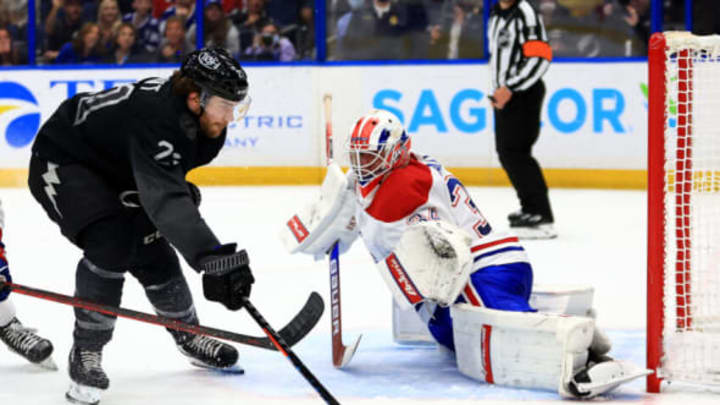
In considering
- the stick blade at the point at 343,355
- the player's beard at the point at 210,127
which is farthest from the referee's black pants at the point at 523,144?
the player's beard at the point at 210,127

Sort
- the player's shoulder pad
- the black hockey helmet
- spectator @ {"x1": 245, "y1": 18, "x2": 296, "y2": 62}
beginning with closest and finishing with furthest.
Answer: the black hockey helmet
the player's shoulder pad
spectator @ {"x1": 245, "y1": 18, "x2": 296, "y2": 62}

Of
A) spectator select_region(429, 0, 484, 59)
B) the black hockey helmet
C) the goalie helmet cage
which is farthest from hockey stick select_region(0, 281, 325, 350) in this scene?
spectator select_region(429, 0, 484, 59)

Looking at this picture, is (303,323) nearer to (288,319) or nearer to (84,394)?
(84,394)

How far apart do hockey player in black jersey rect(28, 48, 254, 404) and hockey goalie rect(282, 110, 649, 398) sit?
0.43 meters

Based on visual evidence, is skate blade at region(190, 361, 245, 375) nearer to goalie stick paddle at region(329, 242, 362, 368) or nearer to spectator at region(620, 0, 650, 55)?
goalie stick paddle at region(329, 242, 362, 368)

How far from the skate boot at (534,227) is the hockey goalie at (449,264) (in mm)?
2426

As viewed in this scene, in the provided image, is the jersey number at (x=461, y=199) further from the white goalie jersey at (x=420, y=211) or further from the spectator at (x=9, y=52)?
the spectator at (x=9, y=52)

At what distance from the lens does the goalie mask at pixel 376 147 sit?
295 cm

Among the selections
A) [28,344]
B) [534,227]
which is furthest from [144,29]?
[28,344]

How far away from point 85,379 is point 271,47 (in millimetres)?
5275

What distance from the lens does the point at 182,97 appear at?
257cm

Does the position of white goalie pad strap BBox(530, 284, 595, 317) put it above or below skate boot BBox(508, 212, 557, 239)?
above

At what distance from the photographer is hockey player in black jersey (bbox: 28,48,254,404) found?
8.05ft

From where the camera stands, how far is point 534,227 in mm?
5562
